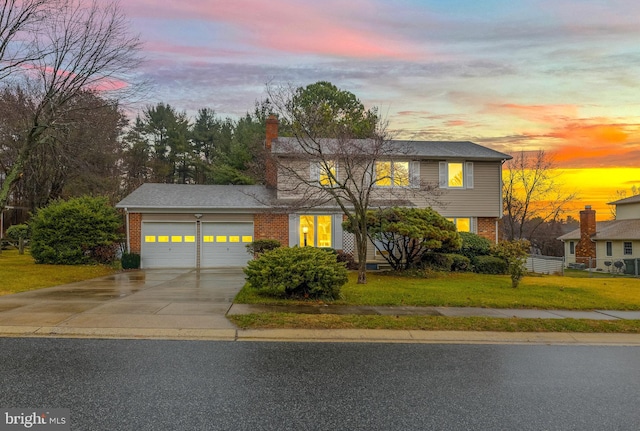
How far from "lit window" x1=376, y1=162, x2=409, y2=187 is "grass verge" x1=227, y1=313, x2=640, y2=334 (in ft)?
34.9

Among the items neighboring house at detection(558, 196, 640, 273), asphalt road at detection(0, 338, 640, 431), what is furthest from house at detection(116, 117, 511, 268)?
neighboring house at detection(558, 196, 640, 273)

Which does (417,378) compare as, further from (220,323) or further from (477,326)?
(220,323)

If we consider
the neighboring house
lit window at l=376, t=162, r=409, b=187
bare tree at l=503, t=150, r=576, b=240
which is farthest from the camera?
bare tree at l=503, t=150, r=576, b=240

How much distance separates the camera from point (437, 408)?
14.3 ft

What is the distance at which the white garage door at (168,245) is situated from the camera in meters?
19.4

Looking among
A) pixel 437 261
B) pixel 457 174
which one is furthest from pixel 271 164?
pixel 457 174

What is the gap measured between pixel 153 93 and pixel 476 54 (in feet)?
43.8

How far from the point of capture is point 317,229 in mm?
20453

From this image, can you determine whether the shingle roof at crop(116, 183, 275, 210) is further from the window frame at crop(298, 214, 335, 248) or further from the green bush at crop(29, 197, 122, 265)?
the window frame at crop(298, 214, 335, 248)

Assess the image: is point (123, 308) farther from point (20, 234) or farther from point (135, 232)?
point (20, 234)

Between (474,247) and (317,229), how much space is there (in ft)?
24.9

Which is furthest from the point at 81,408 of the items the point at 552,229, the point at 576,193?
the point at 552,229

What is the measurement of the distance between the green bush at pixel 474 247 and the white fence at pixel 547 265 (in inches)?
208

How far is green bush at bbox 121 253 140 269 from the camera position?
18.1 meters
